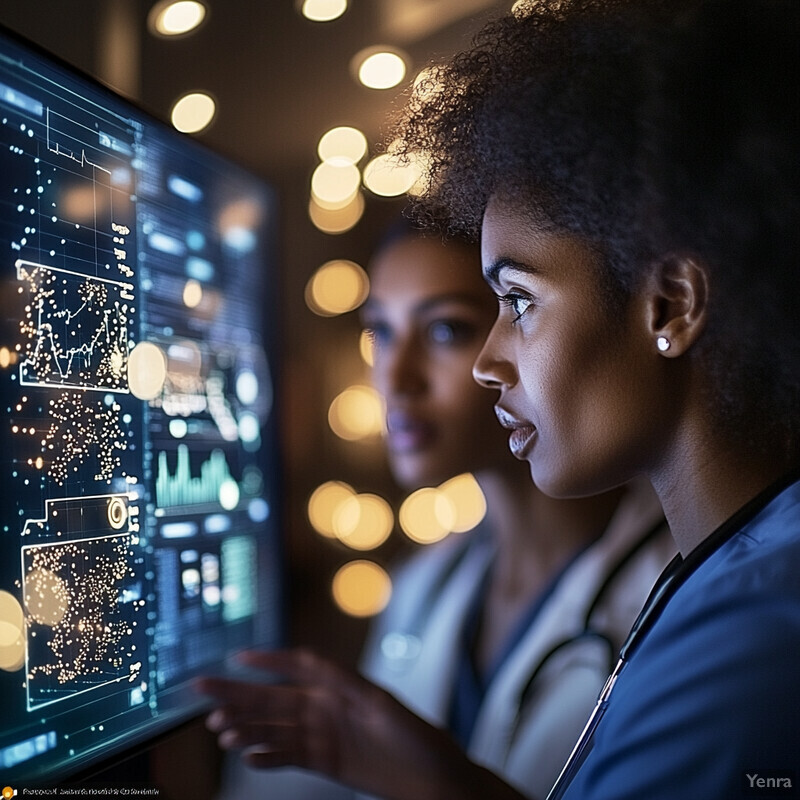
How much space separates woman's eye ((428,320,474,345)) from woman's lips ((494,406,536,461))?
137 millimetres

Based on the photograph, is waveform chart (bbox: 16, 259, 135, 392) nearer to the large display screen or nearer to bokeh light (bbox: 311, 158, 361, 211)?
the large display screen

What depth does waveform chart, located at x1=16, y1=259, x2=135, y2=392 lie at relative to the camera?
57 centimetres

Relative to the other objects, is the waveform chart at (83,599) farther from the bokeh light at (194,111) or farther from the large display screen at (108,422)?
the bokeh light at (194,111)

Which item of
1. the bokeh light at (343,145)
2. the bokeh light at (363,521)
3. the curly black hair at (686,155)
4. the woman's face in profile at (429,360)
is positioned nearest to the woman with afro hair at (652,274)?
the curly black hair at (686,155)

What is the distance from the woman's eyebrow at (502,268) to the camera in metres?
0.61

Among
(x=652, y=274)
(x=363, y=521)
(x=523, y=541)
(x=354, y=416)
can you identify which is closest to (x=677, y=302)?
(x=652, y=274)

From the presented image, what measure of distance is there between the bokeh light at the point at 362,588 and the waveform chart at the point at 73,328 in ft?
2.04

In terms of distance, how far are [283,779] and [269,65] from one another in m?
0.80

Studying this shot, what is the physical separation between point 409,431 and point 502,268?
0.34 m

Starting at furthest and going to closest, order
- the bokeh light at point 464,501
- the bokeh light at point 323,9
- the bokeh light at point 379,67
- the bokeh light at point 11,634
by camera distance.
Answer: the bokeh light at point 464,501 < the bokeh light at point 323,9 < the bokeh light at point 379,67 < the bokeh light at point 11,634

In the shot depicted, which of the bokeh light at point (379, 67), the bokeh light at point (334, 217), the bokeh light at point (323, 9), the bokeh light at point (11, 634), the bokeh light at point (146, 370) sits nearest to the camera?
the bokeh light at point (11, 634)

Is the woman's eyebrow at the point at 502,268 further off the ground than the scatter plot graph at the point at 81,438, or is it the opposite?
the woman's eyebrow at the point at 502,268

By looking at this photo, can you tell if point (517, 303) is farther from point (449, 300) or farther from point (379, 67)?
point (379, 67)

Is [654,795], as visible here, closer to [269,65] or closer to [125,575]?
[125,575]
